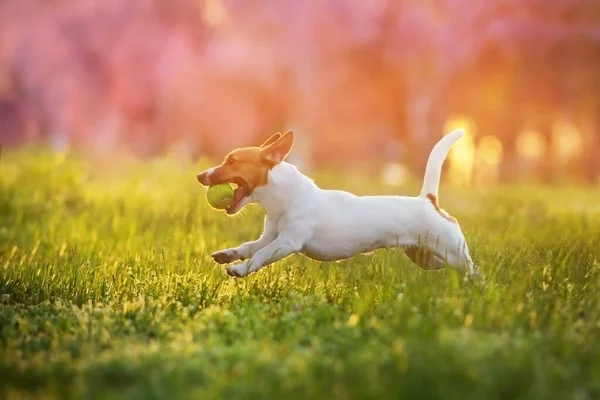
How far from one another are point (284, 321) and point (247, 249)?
1137mm

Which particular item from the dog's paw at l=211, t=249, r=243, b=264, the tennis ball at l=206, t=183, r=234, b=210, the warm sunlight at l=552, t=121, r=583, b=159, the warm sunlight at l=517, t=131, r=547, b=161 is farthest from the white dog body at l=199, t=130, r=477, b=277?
the warm sunlight at l=517, t=131, r=547, b=161

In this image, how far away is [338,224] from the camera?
6.50 meters

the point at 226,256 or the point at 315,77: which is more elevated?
the point at 315,77

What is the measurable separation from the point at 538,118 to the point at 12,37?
20390mm

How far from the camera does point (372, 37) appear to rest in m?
27.3

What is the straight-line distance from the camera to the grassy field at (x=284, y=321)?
413 cm

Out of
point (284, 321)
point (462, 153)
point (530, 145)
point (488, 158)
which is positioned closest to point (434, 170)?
point (284, 321)

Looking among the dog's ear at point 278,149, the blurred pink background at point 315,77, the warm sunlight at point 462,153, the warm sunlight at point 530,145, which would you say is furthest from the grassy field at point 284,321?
the warm sunlight at point 530,145

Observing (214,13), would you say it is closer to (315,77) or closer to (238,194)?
(315,77)

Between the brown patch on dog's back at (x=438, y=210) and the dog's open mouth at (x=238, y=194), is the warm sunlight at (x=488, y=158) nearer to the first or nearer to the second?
the brown patch on dog's back at (x=438, y=210)

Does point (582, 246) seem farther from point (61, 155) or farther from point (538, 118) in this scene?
point (538, 118)

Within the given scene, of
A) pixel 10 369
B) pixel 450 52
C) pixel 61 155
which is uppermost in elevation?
pixel 450 52

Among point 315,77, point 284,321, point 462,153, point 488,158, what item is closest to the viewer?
point 284,321

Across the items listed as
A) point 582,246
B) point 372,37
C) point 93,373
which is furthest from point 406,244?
point 372,37
